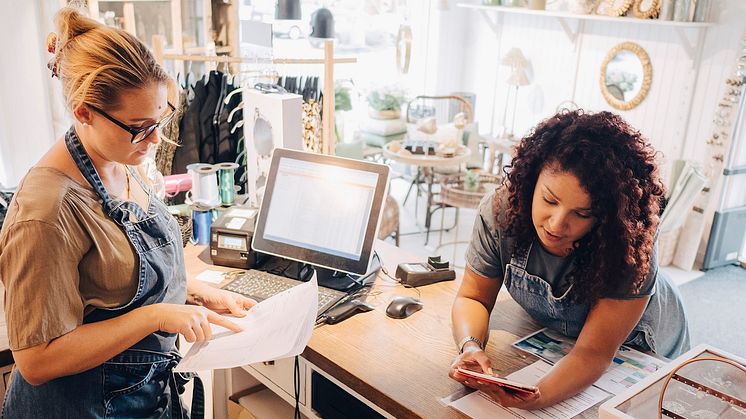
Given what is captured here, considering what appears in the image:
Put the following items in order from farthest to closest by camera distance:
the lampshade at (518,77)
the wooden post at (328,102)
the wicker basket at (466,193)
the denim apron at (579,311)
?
the lampshade at (518,77) < the wicker basket at (466,193) < the wooden post at (328,102) < the denim apron at (579,311)

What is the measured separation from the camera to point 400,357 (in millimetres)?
1563

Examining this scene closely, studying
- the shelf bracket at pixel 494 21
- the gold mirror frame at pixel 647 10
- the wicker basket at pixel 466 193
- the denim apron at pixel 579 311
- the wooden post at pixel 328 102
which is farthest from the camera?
the shelf bracket at pixel 494 21

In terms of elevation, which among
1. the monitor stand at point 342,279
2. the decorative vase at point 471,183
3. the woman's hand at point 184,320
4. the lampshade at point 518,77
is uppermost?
the lampshade at point 518,77

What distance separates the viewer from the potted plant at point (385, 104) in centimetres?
623

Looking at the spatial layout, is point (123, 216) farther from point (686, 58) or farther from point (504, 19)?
point (504, 19)

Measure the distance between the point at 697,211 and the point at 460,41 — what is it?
3.16 m

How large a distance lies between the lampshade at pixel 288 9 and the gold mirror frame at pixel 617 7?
2426 mm

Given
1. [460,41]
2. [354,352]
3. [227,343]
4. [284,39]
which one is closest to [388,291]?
[354,352]

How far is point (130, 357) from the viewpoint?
1393mm

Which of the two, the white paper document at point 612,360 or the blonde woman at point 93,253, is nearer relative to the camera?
the blonde woman at point 93,253

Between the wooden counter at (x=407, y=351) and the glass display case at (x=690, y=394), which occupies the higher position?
the glass display case at (x=690, y=394)

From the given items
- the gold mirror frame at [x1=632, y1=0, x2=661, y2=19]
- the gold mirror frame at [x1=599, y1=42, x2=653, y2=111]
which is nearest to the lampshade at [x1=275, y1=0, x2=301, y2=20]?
the gold mirror frame at [x1=632, y1=0, x2=661, y2=19]

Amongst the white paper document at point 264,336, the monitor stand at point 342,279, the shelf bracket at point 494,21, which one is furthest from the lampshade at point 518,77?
the white paper document at point 264,336

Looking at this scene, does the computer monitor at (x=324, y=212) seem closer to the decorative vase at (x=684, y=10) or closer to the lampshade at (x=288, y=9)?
the lampshade at (x=288, y=9)
